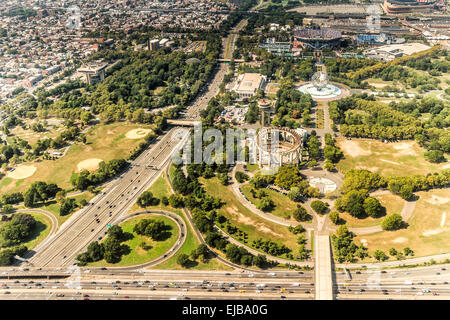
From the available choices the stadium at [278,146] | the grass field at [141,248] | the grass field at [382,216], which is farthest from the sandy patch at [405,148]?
the grass field at [141,248]

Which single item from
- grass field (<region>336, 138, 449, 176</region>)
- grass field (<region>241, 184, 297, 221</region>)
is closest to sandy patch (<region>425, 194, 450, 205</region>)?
grass field (<region>336, 138, 449, 176</region>)

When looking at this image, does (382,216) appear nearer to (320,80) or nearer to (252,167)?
(252,167)

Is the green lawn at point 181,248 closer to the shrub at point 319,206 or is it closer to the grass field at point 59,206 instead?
the grass field at point 59,206

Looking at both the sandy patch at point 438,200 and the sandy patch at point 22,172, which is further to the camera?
the sandy patch at point 22,172

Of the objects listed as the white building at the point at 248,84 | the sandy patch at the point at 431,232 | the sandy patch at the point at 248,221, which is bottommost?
the sandy patch at the point at 431,232

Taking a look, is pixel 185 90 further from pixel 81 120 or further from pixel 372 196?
pixel 372 196

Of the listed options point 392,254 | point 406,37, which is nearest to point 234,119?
point 392,254
